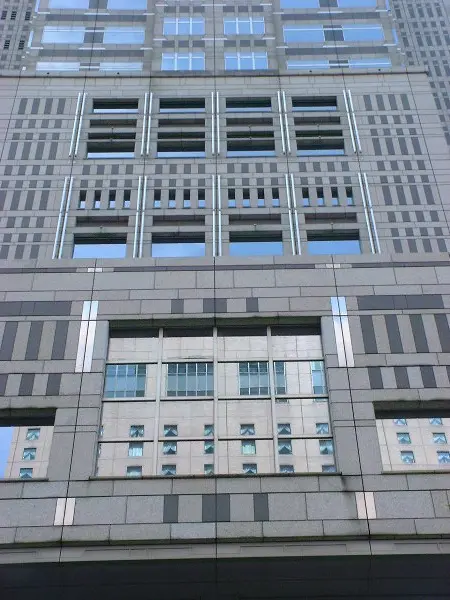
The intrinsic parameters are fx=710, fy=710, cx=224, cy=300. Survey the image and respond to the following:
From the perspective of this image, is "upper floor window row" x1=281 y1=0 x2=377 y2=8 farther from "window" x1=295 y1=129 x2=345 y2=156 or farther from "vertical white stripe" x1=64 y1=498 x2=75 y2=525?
"vertical white stripe" x1=64 y1=498 x2=75 y2=525

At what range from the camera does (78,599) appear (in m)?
23.8

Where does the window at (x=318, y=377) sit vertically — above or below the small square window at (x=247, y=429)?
above

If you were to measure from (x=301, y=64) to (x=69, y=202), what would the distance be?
794 inches

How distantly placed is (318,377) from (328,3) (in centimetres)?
3660

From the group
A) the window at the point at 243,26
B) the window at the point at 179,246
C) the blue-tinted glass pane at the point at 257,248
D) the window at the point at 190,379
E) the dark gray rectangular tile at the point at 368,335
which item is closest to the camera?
the window at the point at 190,379

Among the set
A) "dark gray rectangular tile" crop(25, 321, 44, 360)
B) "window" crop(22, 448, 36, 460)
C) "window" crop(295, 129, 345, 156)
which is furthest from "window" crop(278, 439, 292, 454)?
"window" crop(295, 129, 345, 156)

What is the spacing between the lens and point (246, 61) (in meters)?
49.2

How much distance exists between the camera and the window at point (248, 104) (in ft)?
150

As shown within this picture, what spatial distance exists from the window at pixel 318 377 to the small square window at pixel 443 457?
4.74 meters

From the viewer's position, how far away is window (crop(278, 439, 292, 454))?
2580cm

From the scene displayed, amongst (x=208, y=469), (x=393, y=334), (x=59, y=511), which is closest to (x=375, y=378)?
(x=393, y=334)

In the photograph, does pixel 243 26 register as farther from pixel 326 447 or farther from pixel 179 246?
pixel 326 447

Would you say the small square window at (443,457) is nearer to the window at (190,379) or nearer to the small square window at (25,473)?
the window at (190,379)

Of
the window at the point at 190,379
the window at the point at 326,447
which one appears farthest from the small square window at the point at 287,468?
the window at the point at 190,379
